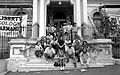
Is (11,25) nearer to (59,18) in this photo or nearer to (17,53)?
(17,53)

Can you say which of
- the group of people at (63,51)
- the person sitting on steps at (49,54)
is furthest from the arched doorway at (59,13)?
the person sitting on steps at (49,54)

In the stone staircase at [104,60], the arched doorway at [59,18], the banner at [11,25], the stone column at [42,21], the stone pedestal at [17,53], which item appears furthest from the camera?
the arched doorway at [59,18]

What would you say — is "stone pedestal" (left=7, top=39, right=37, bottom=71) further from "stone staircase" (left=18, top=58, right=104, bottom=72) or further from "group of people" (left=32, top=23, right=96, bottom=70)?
"group of people" (left=32, top=23, right=96, bottom=70)

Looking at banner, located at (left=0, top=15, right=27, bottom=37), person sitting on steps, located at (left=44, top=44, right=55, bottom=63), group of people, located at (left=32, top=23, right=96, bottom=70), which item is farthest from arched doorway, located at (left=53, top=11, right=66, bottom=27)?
person sitting on steps, located at (left=44, top=44, right=55, bottom=63)

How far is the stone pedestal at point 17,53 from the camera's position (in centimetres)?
978

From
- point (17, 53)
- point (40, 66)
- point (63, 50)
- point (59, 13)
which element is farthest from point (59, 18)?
point (40, 66)

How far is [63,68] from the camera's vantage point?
27.8 feet

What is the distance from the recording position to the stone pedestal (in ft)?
32.1

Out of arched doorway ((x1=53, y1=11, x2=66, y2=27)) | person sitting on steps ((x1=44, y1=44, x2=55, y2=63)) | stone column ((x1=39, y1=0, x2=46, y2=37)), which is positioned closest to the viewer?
person sitting on steps ((x1=44, y1=44, x2=55, y2=63))

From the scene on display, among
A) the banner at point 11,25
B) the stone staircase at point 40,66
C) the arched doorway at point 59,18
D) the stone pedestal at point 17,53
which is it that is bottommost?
the stone staircase at point 40,66

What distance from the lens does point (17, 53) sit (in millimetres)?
10234

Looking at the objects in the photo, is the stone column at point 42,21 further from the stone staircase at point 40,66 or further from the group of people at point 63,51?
the stone staircase at point 40,66

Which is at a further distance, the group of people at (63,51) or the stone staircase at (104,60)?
the stone staircase at (104,60)

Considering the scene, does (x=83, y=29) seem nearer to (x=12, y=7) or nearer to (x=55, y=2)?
(x=55, y=2)
